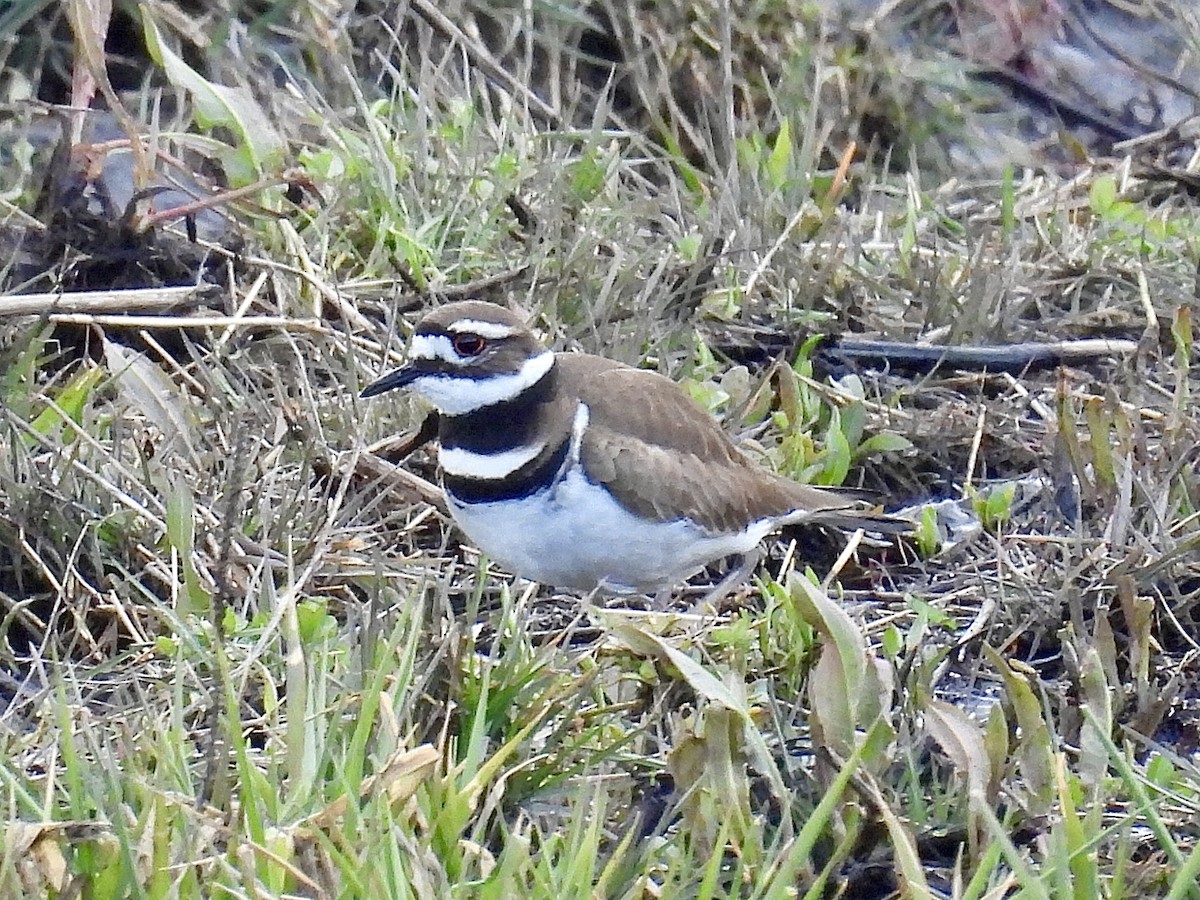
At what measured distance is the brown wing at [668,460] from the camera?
11.3 feet

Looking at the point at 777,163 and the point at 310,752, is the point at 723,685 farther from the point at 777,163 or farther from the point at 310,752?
the point at 777,163

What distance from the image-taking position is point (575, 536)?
10.9ft

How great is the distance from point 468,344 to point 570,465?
32 centimetres

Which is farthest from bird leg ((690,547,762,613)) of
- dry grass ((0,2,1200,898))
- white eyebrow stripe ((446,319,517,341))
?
white eyebrow stripe ((446,319,517,341))

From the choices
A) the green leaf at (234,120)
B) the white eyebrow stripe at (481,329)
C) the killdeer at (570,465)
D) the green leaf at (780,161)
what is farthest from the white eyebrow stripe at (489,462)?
the green leaf at (780,161)

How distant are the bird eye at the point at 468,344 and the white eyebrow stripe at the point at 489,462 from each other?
0.63 ft

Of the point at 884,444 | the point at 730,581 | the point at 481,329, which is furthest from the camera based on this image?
the point at 884,444

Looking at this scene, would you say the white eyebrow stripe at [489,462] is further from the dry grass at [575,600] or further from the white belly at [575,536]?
the dry grass at [575,600]

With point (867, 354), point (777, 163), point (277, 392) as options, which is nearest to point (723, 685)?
point (277, 392)

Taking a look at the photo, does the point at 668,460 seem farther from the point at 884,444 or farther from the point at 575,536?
the point at 884,444

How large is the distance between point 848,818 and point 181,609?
1.24 m

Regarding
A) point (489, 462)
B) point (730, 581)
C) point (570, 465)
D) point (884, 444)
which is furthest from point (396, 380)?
point (884, 444)

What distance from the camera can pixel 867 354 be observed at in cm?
448

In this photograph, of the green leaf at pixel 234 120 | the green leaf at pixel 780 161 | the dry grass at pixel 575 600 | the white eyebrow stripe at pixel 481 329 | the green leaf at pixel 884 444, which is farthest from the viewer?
the green leaf at pixel 780 161
